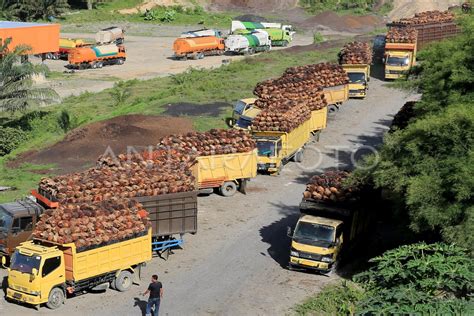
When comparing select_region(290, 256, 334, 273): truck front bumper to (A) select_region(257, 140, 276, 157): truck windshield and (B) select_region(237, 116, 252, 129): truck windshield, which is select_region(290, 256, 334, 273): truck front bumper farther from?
(B) select_region(237, 116, 252, 129): truck windshield

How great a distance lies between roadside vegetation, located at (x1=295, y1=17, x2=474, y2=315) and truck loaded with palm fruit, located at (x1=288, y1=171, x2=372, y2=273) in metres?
1.12

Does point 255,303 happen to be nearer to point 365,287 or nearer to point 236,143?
point 365,287

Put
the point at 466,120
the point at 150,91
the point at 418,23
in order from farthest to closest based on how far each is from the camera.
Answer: the point at 418,23, the point at 150,91, the point at 466,120

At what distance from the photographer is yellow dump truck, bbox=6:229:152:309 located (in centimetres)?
2273

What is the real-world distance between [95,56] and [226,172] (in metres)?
41.7

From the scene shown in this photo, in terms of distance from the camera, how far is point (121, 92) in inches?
2281

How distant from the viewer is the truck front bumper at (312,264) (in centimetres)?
2603

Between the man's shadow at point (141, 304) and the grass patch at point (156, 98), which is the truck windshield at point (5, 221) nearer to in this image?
the man's shadow at point (141, 304)

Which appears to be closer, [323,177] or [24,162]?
[323,177]

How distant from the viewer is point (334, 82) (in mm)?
47500

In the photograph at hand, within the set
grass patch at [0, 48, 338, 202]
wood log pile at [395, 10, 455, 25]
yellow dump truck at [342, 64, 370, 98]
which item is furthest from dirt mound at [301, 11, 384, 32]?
→ yellow dump truck at [342, 64, 370, 98]

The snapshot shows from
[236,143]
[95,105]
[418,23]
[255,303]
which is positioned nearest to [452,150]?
[255,303]

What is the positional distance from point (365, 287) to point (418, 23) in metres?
45.6

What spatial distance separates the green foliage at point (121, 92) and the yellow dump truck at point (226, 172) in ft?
69.6
